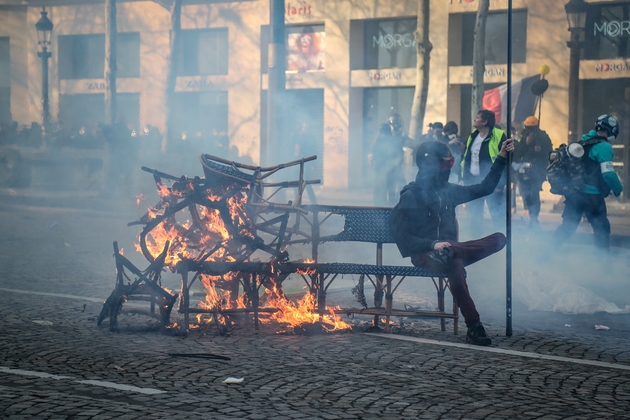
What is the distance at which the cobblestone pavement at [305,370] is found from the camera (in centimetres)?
467

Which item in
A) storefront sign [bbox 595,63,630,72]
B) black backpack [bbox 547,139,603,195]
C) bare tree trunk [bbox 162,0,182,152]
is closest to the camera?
black backpack [bbox 547,139,603,195]

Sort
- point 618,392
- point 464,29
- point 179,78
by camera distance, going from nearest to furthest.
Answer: point 618,392 < point 464,29 < point 179,78

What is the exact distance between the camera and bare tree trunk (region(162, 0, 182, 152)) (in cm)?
2750

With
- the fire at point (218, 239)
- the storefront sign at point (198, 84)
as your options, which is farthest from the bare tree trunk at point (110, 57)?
the fire at point (218, 239)

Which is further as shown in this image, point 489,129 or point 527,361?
point 489,129

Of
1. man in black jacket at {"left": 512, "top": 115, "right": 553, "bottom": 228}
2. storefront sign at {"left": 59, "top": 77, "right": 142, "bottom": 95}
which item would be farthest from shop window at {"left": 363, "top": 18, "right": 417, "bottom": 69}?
man in black jacket at {"left": 512, "top": 115, "right": 553, "bottom": 228}

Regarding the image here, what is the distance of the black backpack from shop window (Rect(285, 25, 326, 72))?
17999mm

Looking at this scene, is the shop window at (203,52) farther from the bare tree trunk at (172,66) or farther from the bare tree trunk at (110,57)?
the bare tree trunk at (110,57)

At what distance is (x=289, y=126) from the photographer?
28.6m

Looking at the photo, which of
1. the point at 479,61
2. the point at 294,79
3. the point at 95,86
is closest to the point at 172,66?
the point at 294,79

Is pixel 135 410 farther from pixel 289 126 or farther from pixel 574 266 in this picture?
pixel 289 126

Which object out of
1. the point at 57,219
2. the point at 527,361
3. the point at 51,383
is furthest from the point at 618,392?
the point at 57,219

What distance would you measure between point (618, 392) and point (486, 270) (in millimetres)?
5600

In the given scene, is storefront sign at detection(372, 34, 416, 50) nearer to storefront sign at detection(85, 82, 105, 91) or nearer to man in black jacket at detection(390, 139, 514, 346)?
storefront sign at detection(85, 82, 105, 91)
